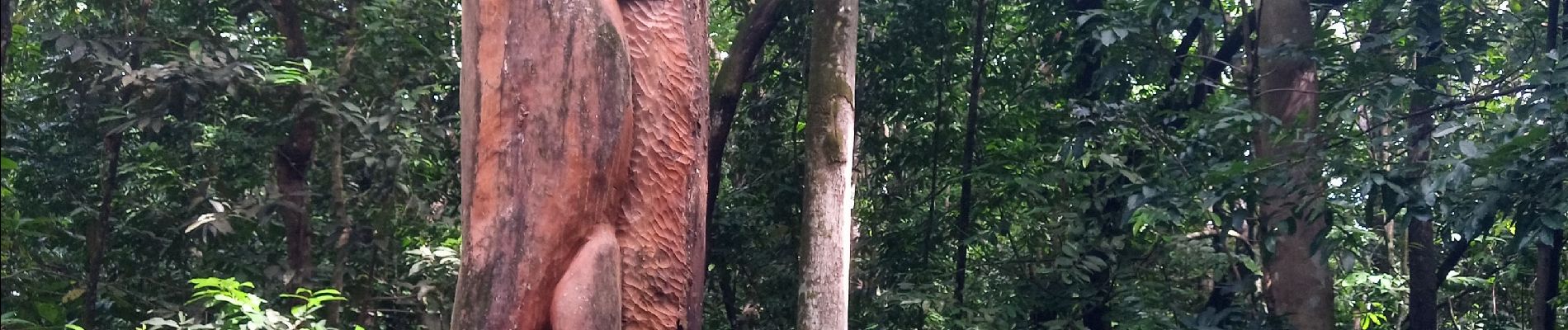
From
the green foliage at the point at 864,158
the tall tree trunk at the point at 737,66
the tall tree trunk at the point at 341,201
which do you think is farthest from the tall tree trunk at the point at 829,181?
the tall tree trunk at the point at 341,201

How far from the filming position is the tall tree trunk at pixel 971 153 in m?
6.29

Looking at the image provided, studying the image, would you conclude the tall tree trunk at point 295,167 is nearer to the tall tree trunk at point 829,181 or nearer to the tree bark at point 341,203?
the tree bark at point 341,203

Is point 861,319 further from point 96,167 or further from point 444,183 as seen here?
point 96,167

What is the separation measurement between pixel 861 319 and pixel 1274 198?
7.77 feet

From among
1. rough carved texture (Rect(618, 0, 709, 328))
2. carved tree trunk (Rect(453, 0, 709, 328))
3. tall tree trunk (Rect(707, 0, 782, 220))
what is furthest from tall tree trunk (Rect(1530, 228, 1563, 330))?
carved tree trunk (Rect(453, 0, 709, 328))

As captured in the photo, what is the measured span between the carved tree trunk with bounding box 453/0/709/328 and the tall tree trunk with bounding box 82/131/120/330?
3.60 meters

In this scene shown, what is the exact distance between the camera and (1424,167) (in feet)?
13.6

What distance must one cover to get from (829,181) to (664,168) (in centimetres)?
142

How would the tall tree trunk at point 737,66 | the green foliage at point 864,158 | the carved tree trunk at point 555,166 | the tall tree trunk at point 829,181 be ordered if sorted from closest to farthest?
the carved tree trunk at point 555,166 → the tall tree trunk at point 829,181 → the green foliage at point 864,158 → the tall tree trunk at point 737,66

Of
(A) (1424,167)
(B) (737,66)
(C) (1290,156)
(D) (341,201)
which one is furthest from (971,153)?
(D) (341,201)

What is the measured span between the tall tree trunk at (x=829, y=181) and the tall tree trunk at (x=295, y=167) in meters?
2.61

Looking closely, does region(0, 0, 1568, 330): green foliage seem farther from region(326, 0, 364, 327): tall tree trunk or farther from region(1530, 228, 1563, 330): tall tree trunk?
region(1530, 228, 1563, 330): tall tree trunk

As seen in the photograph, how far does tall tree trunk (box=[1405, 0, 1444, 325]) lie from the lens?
4.18 meters

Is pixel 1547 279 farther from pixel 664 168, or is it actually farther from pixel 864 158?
pixel 664 168
